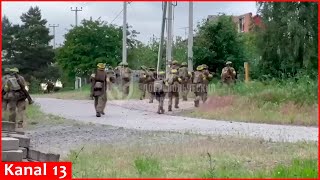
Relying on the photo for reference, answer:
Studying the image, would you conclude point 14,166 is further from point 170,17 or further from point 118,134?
point 170,17

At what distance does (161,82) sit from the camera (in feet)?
73.2

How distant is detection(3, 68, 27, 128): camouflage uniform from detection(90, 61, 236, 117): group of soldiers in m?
3.87

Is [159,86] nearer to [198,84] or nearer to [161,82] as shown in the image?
[161,82]

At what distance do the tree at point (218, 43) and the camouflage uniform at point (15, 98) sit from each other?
69.0ft

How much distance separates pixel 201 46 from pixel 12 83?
22.2 m

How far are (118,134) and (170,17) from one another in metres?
19.0

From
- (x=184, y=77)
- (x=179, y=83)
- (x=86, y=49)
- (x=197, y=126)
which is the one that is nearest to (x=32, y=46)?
(x=86, y=49)

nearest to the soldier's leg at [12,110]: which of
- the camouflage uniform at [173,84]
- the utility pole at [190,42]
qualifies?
the camouflage uniform at [173,84]

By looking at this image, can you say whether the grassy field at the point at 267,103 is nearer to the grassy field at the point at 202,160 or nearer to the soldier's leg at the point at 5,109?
the soldier's leg at the point at 5,109

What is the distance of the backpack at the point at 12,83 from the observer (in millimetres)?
16281

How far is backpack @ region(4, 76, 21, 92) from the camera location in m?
16.3

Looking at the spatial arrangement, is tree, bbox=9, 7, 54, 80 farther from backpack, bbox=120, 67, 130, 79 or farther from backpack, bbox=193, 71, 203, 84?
backpack, bbox=193, 71, 203, 84

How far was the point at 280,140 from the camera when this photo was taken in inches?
514

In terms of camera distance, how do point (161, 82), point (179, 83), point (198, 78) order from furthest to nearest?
1. point (179, 83)
2. point (198, 78)
3. point (161, 82)
